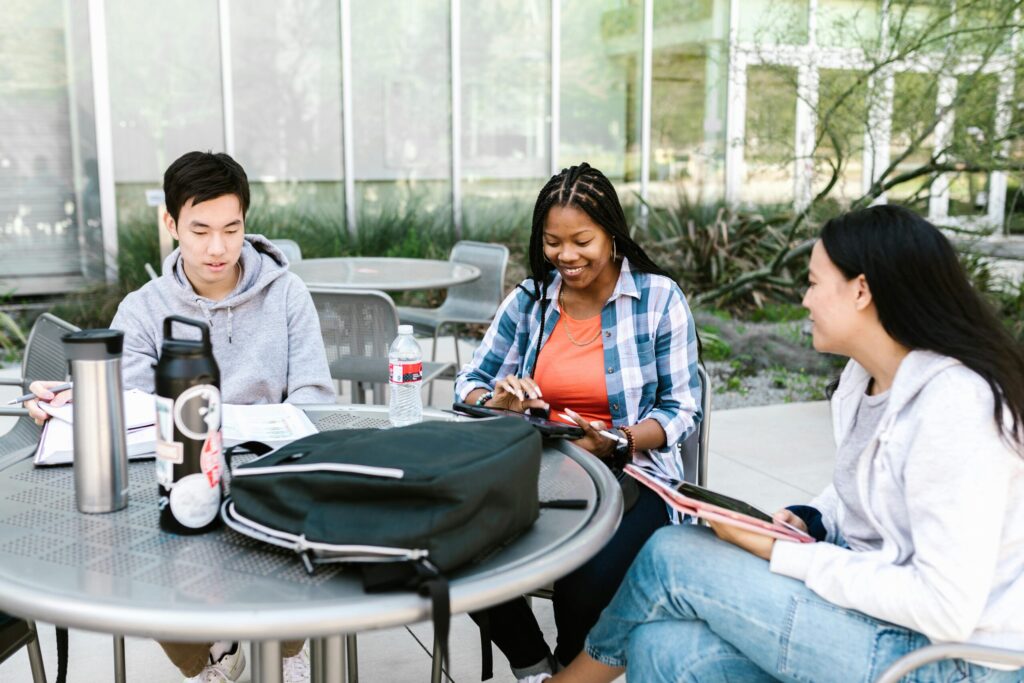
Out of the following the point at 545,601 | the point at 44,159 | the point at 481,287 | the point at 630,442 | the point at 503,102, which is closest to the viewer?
the point at 630,442

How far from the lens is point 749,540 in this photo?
1.67m

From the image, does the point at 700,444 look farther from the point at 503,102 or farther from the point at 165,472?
the point at 503,102

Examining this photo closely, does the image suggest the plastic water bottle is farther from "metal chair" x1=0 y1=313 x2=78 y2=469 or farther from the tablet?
"metal chair" x1=0 y1=313 x2=78 y2=469

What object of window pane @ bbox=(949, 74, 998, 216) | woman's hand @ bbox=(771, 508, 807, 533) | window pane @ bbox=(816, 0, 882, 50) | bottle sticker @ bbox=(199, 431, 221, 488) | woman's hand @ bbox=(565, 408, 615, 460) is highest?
window pane @ bbox=(816, 0, 882, 50)

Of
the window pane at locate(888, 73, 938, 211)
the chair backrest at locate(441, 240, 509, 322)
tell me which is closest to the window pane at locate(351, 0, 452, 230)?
the chair backrest at locate(441, 240, 509, 322)

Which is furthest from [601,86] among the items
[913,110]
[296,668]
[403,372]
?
[296,668]

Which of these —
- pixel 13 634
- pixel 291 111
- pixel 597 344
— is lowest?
pixel 13 634

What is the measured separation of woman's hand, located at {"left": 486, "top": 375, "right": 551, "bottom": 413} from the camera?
7.36ft

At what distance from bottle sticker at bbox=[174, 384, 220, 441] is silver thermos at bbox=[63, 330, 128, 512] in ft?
0.47

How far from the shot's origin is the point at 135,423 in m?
1.96

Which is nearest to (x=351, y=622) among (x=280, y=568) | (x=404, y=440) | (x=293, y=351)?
(x=280, y=568)

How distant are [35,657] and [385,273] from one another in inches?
124

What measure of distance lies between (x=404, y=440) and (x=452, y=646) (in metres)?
1.53

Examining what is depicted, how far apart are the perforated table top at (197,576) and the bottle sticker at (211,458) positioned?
88 millimetres
